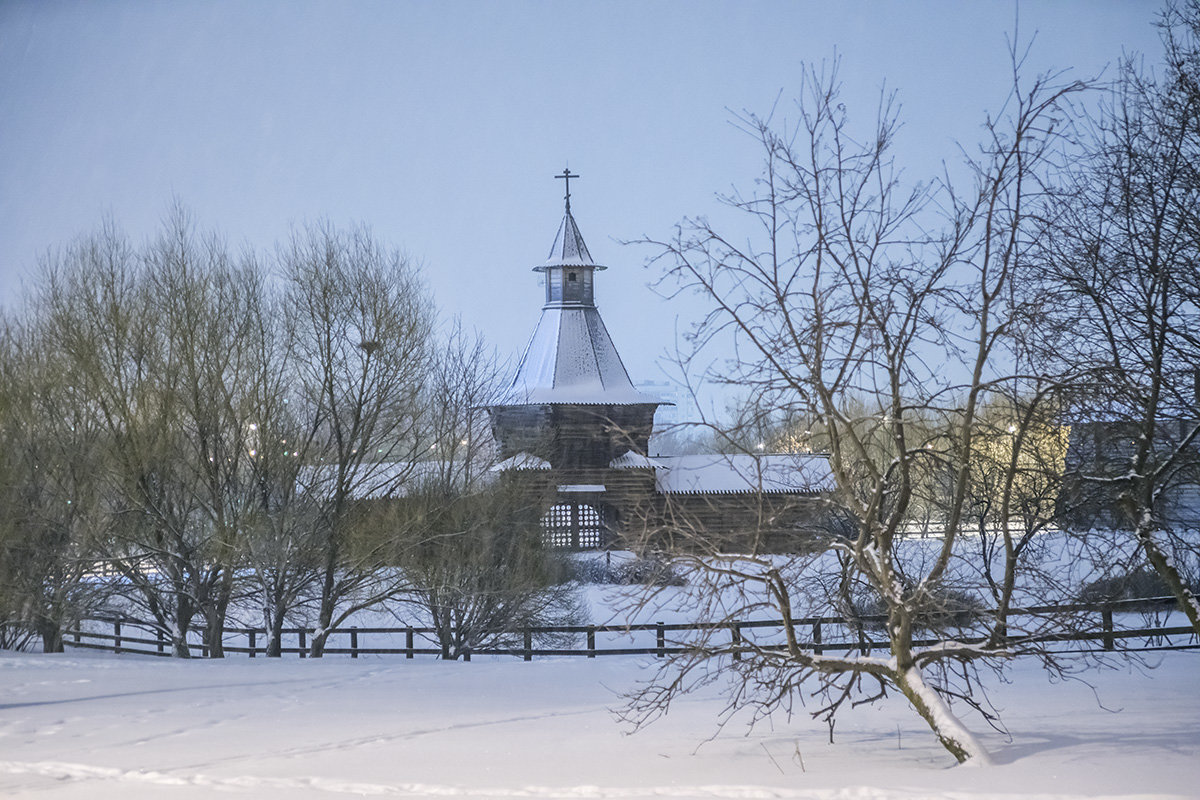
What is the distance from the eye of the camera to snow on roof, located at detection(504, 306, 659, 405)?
3519cm

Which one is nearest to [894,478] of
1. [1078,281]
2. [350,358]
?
[1078,281]

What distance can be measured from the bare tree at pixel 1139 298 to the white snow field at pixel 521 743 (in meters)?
1.72

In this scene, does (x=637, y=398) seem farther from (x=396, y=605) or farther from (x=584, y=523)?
(x=396, y=605)

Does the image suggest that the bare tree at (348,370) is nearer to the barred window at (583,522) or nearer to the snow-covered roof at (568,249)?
the barred window at (583,522)

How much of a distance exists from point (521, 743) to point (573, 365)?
2676 centimetres

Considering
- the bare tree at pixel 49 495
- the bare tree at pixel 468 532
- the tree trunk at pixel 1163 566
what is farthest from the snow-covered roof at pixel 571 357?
the tree trunk at pixel 1163 566

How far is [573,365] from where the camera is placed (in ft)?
118

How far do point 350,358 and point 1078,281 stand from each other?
45.0 feet

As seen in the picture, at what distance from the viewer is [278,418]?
762 inches

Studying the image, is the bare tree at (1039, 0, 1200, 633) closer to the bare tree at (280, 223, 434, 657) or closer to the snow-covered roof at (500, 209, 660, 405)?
the bare tree at (280, 223, 434, 657)

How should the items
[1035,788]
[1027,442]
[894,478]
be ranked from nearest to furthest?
[1035,788], [1027,442], [894,478]

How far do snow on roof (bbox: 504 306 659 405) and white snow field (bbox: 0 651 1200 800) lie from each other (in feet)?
69.2

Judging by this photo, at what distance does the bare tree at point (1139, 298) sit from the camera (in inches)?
335

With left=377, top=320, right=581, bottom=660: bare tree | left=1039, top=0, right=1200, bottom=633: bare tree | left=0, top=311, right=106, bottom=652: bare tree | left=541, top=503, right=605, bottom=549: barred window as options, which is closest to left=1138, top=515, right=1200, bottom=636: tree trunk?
left=1039, top=0, right=1200, bottom=633: bare tree
